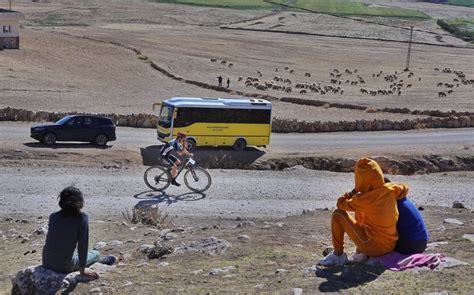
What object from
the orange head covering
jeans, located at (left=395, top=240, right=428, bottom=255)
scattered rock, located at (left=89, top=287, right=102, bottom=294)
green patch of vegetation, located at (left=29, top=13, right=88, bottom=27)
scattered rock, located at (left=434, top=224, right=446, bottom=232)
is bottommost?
scattered rock, located at (left=434, top=224, right=446, bottom=232)

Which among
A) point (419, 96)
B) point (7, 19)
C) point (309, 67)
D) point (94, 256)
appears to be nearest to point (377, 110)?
point (419, 96)

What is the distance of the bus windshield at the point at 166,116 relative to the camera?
32.1m

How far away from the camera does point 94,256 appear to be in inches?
401

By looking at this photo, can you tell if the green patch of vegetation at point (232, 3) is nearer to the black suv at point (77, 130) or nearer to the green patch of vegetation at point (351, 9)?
the green patch of vegetation at point (351, 9)

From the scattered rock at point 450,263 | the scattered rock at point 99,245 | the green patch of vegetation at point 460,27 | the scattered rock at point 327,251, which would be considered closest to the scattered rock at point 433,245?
the scattered rock at point 450,263

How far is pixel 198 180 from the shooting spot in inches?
845

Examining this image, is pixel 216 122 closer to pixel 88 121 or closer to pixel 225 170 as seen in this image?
pixel 88 121

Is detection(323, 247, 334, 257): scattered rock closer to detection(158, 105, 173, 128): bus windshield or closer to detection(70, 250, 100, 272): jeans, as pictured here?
detection(70, 250, 100, 272): jeans

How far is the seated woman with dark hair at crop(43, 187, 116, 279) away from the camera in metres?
9.23

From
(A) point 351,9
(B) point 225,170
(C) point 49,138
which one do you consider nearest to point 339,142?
(B) point 225,170

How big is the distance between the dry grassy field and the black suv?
12.1 metres

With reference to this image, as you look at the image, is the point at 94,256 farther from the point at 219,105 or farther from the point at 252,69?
the point at 252,69

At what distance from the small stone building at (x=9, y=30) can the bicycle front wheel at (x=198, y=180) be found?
5305 centimetres

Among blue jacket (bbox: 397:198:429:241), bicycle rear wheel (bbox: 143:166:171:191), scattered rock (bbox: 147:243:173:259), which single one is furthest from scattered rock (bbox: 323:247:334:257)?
bicycle rear wheel (bbox: 143:166:171:191)
